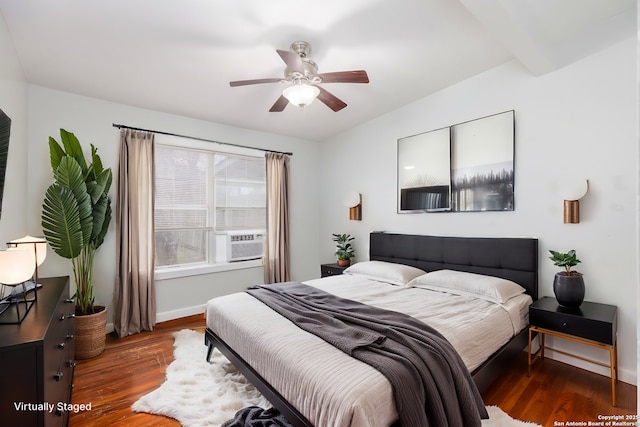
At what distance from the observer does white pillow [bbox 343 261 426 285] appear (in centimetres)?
315

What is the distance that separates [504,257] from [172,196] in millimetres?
3917

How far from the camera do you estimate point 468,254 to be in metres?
3.09

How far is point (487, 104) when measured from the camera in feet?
9.87

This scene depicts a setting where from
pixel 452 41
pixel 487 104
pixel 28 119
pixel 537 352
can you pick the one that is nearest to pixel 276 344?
pixel 537 352

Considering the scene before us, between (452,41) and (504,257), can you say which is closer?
(452,41)

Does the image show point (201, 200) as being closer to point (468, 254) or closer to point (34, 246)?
point (34, 246)

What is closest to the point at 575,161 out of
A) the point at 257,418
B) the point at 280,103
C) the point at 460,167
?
the point at 460,167

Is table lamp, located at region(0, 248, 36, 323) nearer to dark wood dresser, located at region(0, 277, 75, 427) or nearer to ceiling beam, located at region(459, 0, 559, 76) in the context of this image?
dark wood dresser, located at region(0, 277, 75, 427)

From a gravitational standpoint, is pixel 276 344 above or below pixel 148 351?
above

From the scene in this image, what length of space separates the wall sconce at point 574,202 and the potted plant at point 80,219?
4.25 meters

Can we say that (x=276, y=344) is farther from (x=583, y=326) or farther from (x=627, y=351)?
(x=627, y=351)

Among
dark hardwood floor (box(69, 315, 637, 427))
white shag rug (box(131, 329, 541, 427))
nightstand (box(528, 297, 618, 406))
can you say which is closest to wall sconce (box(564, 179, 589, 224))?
nightstand (box(528, 297, 618, 406))

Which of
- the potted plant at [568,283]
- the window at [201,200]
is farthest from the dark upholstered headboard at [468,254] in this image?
the window at [201,200]

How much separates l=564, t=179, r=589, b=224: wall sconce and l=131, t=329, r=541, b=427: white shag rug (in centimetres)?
160
